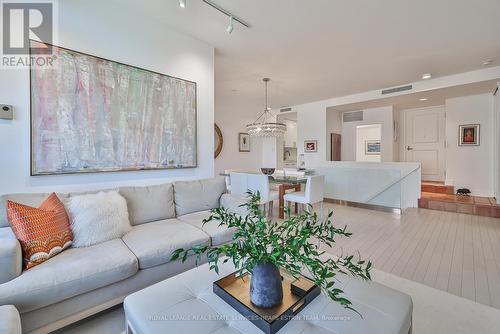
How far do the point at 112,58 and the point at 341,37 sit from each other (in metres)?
2.83

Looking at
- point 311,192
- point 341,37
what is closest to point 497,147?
point 311,192

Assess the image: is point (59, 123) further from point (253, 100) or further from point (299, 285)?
point (253, 100)

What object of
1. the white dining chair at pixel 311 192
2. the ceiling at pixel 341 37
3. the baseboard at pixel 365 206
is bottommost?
the baseboard at pixel 365 206

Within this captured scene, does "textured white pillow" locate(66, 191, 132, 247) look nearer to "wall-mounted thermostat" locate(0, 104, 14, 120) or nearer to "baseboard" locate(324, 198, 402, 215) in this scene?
"wall-mounted thermostat" locate(0, 104, 14, 120)

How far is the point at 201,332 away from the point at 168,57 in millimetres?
2893

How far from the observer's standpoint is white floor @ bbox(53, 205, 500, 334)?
5.26 ft

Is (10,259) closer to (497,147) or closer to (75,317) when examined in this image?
(75,317)

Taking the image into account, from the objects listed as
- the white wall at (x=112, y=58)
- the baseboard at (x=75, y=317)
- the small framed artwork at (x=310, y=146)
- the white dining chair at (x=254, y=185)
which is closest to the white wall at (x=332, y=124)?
the small framed artwork at (x=310, y=146)

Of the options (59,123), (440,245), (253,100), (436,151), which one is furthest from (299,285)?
(436,151)

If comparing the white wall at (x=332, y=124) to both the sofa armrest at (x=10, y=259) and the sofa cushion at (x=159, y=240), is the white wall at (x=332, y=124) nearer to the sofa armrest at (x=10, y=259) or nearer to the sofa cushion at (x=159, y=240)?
the sofa cushion at (x=159, y=240)

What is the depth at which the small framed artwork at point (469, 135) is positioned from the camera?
5.18m

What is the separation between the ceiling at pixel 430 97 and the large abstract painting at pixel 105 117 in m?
4.91

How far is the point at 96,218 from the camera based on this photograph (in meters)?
1.87

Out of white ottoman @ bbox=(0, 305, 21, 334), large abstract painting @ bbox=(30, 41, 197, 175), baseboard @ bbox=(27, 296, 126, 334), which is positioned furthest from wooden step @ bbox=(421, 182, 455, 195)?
white ottoman @ bbox=(0, 305, 21, 334)
